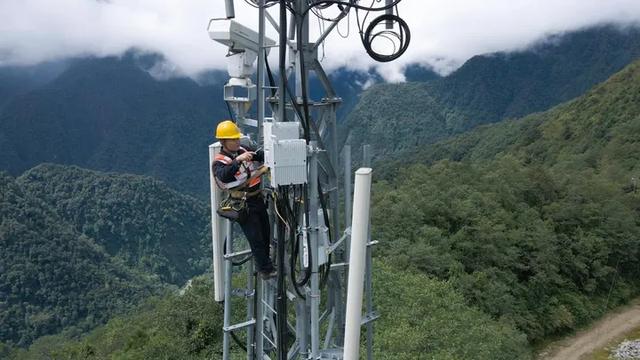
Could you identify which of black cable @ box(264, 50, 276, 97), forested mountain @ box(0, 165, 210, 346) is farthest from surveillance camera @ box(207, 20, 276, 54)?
forested mountain @ box(0, 165, 210, 346)

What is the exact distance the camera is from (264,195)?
22.0ft

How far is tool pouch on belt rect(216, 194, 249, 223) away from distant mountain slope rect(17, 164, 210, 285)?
452ft

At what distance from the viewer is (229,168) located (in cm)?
621

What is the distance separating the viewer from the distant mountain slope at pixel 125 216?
5635 inches

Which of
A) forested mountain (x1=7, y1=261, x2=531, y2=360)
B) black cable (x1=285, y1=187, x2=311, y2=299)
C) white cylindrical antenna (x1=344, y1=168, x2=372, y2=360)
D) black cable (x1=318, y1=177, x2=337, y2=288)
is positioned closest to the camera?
white cylindrical antenna (x1=344, y1=168, x2=372, y2=360)

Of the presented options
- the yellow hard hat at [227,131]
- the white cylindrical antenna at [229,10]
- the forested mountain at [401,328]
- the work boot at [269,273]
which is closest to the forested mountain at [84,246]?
the forested mountain at [401,328]

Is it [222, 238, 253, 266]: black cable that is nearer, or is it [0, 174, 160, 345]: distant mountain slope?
[222, 238, 253, 266]: black cable

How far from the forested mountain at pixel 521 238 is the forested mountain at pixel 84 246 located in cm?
6965

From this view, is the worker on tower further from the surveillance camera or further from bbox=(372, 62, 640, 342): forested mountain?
bbox=(372, 62, 640, 342): forested mountain

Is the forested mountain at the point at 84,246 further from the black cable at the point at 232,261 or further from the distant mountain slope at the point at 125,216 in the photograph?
the black cable at the point at 232,261

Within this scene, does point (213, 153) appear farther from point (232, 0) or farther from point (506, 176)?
point (506, 176)

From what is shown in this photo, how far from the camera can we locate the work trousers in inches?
258

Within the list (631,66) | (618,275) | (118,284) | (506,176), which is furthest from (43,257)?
(631,66)

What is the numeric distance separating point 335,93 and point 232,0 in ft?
5.30
